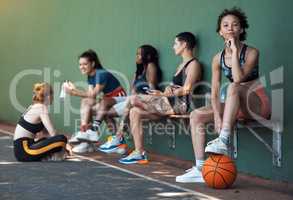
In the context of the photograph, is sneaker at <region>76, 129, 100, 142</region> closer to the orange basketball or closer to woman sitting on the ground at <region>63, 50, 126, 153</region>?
woman sitting on the ground at <region>63, 50, 126, 153</region>

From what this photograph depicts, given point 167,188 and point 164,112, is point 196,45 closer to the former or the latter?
point 164,112

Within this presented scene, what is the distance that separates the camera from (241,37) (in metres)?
6.43

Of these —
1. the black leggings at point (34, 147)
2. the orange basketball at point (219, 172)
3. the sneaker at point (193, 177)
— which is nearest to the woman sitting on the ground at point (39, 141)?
the black leggings at point (34, 147)

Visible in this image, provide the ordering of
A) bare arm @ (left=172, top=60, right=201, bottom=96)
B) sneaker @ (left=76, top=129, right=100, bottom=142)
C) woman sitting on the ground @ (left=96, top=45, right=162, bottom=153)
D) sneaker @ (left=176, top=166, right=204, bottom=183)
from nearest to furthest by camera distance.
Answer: sneaker @ (left=176, top=166, right=204, bottom=183) → bare arm @ (left=172, top=60, right=201, bottom=96) → woman sitting on the ground @ (left=96, top=45, right=162, bottom=153) → sneaker @ (left=76, top=129, right=100, bottom=142)

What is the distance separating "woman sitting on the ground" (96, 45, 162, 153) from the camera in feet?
28.1

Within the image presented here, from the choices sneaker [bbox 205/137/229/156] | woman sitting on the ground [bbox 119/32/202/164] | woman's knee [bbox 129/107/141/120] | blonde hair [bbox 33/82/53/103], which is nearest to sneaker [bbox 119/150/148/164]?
woman sitting on the ground [bbox 119/32/202/164]

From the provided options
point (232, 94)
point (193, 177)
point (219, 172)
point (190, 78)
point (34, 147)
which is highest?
point (190, 78)

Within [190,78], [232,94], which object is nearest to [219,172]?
[232,94]

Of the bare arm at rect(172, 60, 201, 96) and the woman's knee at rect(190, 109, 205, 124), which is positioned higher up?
the bare arm at rect(172, 60, 201, 96)

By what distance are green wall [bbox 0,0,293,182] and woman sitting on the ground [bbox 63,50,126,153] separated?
0.51m

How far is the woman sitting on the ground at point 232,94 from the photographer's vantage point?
591cm

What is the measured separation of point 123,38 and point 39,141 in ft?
8.75

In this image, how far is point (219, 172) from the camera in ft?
19.2

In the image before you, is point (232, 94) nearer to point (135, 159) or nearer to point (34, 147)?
point (135, 159)
